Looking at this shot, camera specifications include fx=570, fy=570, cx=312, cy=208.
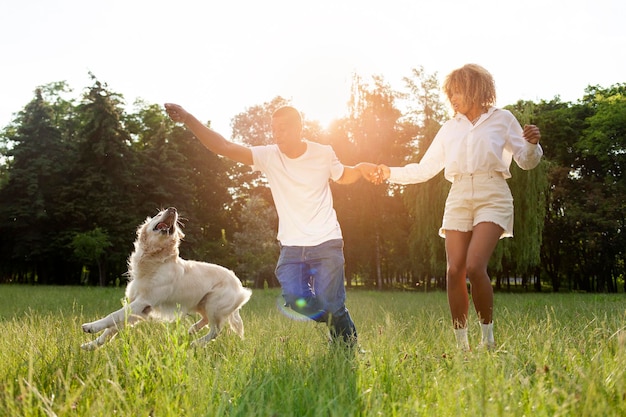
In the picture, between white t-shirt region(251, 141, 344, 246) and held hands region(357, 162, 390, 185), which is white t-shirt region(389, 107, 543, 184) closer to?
held hands region(357, 162, 390, 185)

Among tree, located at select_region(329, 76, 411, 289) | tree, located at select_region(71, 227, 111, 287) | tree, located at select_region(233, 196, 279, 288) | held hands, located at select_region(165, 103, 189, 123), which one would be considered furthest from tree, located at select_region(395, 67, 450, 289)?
held hands, located at select_region(165, 103, 189, 123)

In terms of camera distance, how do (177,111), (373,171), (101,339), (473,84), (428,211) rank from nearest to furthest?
(177,111) < (101,339) < (473,84) < (373,171) < (428,211)

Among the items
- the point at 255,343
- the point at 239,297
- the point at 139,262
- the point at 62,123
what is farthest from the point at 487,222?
the point at 62,123

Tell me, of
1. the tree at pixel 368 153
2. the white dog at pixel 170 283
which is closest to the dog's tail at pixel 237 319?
the white dog at pixel 170 283

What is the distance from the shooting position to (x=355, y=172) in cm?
586

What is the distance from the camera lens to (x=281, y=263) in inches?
209

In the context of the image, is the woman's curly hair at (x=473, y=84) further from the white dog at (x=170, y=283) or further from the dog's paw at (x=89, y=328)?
the dog's paw at (x=89, y=328)

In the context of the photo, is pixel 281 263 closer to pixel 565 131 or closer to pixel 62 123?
pixel 565 131

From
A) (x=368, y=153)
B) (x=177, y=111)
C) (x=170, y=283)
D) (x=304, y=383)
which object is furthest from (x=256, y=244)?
(x=304, y=383)

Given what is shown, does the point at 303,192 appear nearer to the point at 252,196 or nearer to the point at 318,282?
the point at 318,282

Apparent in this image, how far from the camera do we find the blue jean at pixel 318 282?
5113mm

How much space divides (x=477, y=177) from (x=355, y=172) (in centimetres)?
122

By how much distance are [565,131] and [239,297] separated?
36349mm

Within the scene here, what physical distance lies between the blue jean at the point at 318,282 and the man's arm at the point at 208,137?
0.98 m
